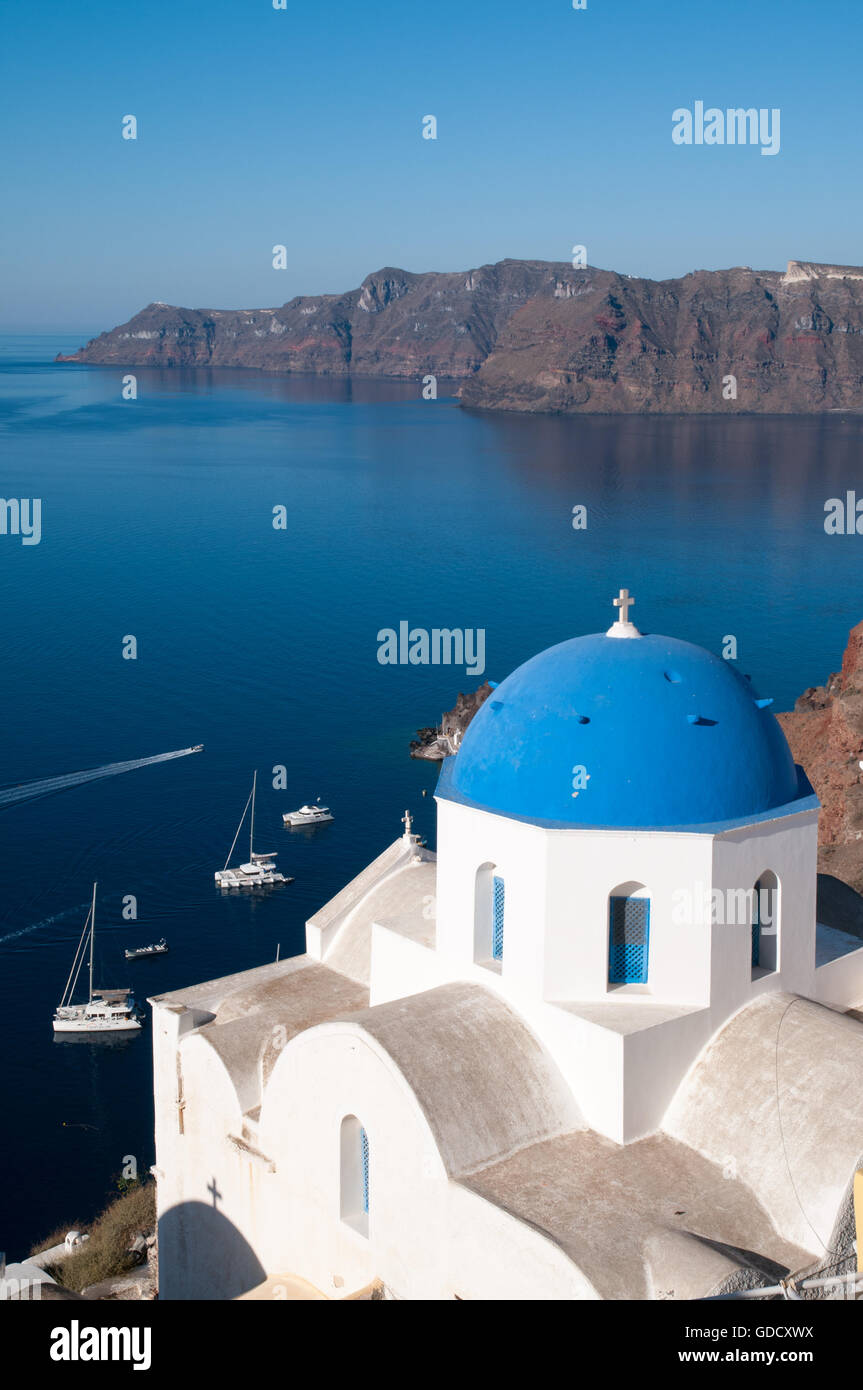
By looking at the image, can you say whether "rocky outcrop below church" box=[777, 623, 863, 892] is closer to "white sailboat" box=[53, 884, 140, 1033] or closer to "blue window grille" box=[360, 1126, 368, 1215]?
"white sailboat" box=[53, 884, 140, 1033]

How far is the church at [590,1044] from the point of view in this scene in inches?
466

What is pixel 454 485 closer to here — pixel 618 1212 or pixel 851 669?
pixel 851 669

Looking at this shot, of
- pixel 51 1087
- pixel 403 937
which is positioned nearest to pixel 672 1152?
pixel 403 937

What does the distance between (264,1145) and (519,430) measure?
6170 inches

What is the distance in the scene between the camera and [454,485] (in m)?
115

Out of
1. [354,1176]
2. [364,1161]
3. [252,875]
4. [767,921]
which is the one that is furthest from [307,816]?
[767,921]

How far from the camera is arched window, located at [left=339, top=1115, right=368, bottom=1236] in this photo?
44.4 ft

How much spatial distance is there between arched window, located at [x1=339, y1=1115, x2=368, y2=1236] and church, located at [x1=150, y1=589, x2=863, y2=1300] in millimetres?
34

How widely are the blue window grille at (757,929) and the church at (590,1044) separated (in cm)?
4

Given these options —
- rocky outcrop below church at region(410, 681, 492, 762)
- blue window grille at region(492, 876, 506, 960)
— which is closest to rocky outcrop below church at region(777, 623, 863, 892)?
rocky outcrop below church at region(410, 681, 492, 762)

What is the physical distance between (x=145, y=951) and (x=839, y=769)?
20.3 metres

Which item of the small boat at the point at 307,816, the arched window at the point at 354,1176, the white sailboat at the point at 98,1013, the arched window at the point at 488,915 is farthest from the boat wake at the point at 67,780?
the arched window at the point at 354,1176

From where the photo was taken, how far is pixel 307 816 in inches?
1847

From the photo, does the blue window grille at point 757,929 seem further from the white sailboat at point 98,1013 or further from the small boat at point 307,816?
the small boat at point 307,816
